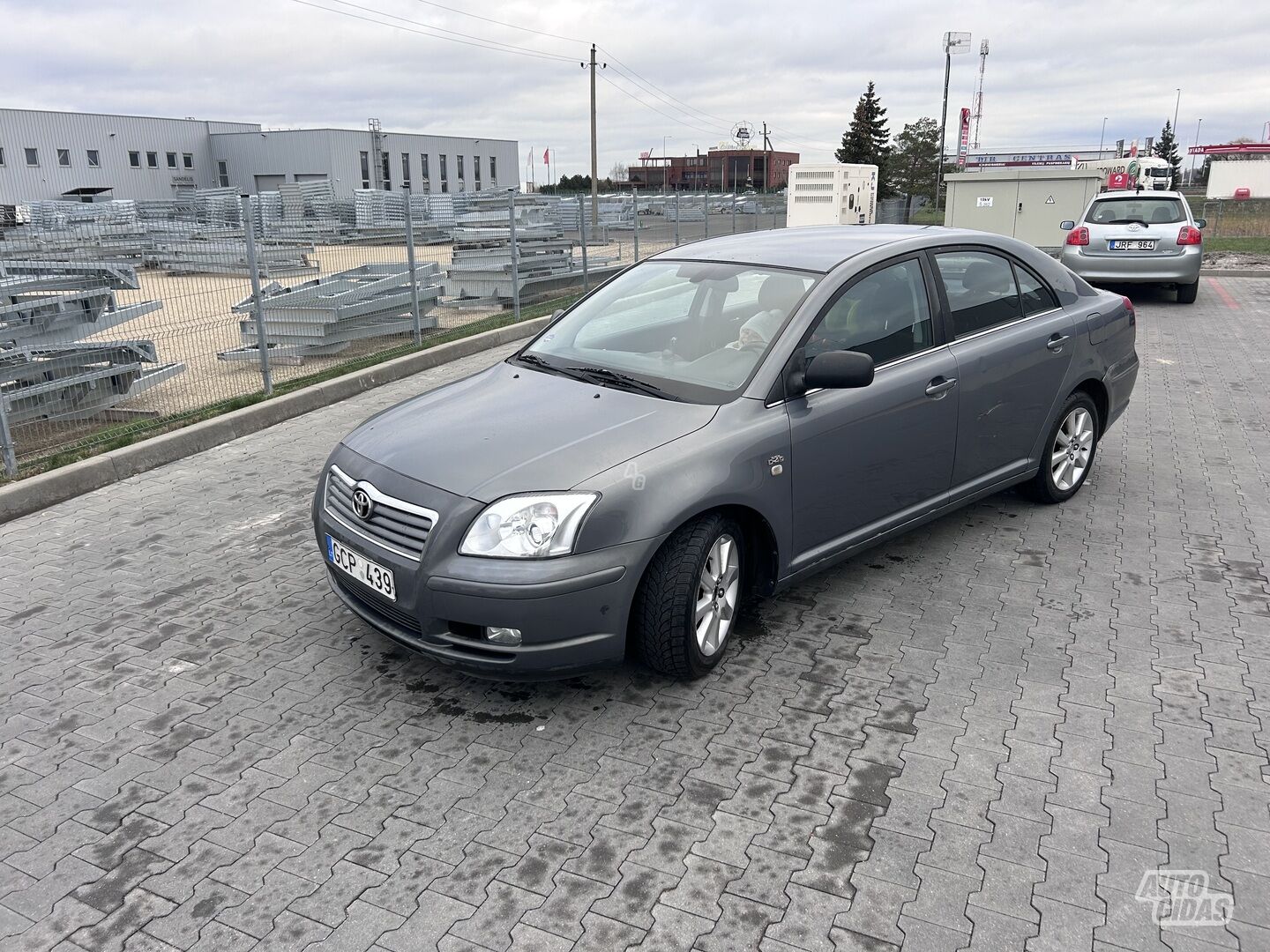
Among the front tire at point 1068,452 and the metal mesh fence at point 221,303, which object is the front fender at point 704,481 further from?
the metal mesh fence at point 221,303

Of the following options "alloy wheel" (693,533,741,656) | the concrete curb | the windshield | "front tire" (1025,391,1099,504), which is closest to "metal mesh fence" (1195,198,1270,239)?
"front tire" (1025,391,1099,504)

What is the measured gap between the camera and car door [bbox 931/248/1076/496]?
15.4 feet

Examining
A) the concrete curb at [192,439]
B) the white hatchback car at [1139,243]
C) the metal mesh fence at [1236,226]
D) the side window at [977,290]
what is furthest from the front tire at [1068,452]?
the metal mesh fence at [1236,226]

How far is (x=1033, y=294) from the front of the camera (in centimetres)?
523

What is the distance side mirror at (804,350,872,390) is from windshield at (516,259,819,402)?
27cm

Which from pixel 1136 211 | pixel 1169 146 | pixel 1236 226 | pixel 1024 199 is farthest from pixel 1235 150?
pixel 1136 211

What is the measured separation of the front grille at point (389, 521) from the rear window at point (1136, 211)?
43.6 ft

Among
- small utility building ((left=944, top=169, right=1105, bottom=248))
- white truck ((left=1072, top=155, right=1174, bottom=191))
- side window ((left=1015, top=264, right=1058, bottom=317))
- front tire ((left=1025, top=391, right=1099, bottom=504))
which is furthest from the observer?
white truck ((left=1072, top=155, right=1174, bottom=191))

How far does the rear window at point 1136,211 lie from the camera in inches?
537

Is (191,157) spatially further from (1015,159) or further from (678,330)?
(678,330)

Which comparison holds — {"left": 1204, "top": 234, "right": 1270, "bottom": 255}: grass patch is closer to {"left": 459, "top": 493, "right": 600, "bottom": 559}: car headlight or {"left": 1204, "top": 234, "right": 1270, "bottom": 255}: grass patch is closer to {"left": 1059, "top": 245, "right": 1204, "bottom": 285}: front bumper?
{"left": 1059, "top": 245, "right": 1204, "bottom": 285}: front bumper

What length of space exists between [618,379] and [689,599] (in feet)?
3.66

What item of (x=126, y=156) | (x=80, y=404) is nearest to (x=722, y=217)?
(x=80, y=404)

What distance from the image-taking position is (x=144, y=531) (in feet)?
18.3
